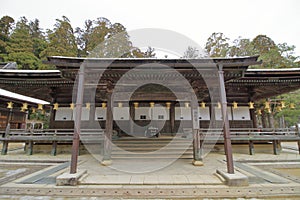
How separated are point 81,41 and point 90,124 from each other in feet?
63.7

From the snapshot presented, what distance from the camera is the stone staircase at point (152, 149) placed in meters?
6.35

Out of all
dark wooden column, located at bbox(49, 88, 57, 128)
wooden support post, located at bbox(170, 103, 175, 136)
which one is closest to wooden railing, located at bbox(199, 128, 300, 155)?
wooden support post, located at bbox(170, 103, 175, 136)

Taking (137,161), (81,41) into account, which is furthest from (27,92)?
(81,41)

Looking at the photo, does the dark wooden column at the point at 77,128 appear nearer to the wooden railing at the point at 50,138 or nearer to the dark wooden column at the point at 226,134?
the wooden railing at the point at 50,138

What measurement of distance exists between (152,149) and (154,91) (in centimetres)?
256

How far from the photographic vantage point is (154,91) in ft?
21.6

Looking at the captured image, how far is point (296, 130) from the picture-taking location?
755cm

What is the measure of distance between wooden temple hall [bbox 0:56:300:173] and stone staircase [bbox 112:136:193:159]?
0.79 m

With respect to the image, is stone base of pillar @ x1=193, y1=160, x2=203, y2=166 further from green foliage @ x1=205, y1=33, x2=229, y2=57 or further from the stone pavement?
green foliage @ x1=205, y1=33, x2=229, y2=57

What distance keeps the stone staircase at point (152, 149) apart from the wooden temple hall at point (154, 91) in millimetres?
789

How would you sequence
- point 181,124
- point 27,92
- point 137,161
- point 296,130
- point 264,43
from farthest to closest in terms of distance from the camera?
point 264,43 → point 181,124 → point 27,92 → point 296,130 → point 137,161

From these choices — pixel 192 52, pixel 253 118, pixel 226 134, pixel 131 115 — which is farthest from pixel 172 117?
pixel 192 52

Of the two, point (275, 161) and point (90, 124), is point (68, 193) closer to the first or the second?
point (90, 124)

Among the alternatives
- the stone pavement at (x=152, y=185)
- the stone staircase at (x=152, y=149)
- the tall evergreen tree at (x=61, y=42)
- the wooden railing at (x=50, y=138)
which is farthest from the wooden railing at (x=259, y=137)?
the tall evergreen tree at (x=61, y=42)
